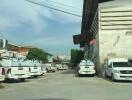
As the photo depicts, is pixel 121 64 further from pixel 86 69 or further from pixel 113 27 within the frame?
pixel 113 27

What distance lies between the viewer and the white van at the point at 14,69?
28969mm

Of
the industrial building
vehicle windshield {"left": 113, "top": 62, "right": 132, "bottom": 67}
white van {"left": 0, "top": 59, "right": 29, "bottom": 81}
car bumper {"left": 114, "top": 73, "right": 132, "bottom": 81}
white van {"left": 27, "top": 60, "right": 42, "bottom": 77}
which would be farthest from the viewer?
the industrial building

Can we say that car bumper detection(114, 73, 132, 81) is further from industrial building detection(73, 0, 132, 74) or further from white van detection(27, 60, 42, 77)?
industrial building detection(73, 0, 132, 74)

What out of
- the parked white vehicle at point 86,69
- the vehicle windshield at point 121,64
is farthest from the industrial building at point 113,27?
the vehicle windshield at point 121,64

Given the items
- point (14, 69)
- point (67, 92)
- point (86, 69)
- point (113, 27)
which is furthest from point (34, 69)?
point (67, 92)

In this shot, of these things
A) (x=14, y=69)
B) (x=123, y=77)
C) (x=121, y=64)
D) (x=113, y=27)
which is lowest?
(x=123, y=77)

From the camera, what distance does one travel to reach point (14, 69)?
29.2 metres

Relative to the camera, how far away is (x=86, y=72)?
4097 cm

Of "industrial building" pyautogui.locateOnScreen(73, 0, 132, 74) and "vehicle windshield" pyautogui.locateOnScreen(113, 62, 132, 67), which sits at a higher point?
"industrial building" pyautogui.locateOnScreen(73, 0, 132, 74)

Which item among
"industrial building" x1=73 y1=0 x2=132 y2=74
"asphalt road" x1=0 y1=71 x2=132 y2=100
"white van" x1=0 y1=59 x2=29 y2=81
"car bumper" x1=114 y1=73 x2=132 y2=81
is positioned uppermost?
"industrial building" x1=73 y1=0 x2=132 y2=74

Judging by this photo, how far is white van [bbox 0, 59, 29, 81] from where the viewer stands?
29.0m

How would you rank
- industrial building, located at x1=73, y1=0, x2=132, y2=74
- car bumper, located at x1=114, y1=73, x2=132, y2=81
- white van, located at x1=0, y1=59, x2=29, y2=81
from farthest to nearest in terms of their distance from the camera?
industrial building, located at x1=73, y1=0, x2=132, y2=74
car bumper, located at x1=114, y1=73, x2=132, y2=81
white van, located at x1=0, y1=59, x2=29, y2=81

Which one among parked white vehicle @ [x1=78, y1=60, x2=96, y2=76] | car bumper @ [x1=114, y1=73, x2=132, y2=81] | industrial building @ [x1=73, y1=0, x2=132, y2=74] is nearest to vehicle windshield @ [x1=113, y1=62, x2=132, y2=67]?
car bumper @ [x1=114, y1=73, x2=132, y2=81]

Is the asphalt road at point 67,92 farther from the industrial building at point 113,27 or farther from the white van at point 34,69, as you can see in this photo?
the industrial building at point 113,27
